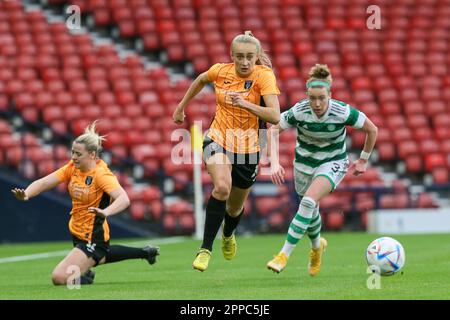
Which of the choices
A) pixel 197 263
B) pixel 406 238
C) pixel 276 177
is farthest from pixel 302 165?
pixel 406 238

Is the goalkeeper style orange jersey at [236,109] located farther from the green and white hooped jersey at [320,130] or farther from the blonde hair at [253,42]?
the green and white hooped jersey at [320,130]

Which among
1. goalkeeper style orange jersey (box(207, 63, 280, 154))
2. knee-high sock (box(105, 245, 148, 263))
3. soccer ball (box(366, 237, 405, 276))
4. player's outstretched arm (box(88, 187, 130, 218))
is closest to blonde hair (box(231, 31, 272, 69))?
goalkeeper style orange jersey (box(207, 63, 280, 154))

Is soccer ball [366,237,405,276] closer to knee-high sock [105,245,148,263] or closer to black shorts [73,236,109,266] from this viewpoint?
knee-high sock [105,245,148,263]

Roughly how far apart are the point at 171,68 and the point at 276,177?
1511 centimetres

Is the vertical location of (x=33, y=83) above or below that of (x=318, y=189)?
above

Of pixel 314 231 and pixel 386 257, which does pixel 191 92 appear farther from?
pixel 386 257

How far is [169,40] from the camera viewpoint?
78.2 ft

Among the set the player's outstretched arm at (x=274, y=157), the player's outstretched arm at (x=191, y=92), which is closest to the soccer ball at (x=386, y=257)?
the player's outstretched arm at (x=274, y=157)

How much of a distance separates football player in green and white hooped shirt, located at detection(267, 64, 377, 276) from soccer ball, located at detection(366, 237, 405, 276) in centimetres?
63

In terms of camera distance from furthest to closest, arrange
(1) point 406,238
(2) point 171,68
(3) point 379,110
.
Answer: (2) point 171,68 < (3) point 379,110 < (1) point 406,238

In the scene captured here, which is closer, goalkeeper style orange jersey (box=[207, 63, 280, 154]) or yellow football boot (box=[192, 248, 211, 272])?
yellow football boot (box=[192, 248, 211, 272])

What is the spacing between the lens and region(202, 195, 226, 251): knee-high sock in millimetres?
9359

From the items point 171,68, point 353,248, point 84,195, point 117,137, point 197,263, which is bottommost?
point 197,263

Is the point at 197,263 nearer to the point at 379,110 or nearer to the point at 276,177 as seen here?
the point at 276,177
